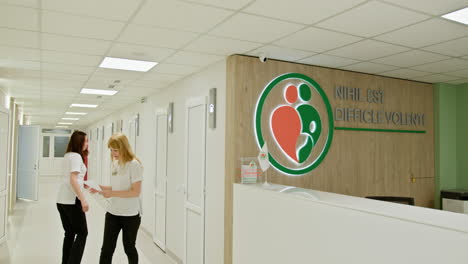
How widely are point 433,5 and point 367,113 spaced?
8.63ft

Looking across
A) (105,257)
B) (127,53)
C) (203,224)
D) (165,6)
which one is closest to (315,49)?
(165,6)

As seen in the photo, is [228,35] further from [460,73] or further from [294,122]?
[460,73]

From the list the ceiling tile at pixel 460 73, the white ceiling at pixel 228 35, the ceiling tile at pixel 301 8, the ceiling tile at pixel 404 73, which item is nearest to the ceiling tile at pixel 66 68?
the white ceiling at pixel 228 35

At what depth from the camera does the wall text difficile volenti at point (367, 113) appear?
16.8 ft

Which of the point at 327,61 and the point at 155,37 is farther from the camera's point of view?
the point at 327,61

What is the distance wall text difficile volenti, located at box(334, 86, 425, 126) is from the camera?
5.12m

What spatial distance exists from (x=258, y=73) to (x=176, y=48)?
102 centimetres

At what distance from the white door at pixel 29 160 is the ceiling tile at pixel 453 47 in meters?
10.6

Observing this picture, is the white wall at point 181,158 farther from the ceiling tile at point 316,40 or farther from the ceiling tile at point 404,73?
the ceiling tile at point 404,73

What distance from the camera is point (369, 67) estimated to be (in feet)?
16.2

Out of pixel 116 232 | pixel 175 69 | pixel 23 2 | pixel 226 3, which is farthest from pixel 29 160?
pixel 226 3

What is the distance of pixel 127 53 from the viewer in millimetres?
4371

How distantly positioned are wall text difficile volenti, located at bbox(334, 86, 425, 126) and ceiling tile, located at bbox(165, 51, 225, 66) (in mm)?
1781

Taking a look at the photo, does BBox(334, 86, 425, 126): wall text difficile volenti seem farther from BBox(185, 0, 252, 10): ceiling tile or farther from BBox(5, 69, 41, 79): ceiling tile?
BBox(5, 69, 41, 79): ceiling tile
